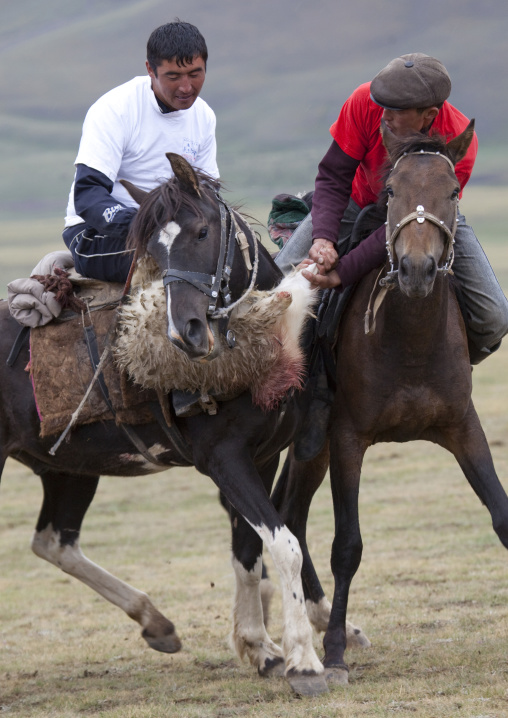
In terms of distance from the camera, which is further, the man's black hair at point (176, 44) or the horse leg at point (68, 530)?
the horse leg at point (68, 530)

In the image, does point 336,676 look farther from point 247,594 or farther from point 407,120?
point 407,120

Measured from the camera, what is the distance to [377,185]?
5.41 meters

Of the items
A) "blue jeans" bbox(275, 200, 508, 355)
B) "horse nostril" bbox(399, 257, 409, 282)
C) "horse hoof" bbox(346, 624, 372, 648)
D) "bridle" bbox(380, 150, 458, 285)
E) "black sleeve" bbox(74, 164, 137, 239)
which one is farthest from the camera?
"horse hoof" bbox(346, 624, 372, 648)

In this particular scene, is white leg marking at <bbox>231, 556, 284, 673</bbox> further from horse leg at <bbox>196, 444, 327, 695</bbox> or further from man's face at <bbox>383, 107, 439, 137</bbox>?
man's face at <bbox>383, 107, 439, 137</bbox>

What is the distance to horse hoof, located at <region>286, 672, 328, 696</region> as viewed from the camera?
15.4ft

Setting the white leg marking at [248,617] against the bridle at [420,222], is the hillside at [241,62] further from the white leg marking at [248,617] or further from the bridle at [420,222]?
the bridle at [420,222]

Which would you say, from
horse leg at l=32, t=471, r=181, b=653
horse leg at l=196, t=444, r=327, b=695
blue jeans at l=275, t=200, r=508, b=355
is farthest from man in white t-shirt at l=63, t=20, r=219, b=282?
horse leg at l=32, t=471, r=181, b=653

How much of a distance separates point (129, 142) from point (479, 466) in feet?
8.66

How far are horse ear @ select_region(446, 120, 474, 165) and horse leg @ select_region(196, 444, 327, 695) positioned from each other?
1.91m

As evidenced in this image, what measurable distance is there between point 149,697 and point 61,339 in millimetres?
2009

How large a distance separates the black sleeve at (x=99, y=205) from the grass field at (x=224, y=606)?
246 cm

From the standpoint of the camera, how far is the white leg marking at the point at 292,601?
4684 millimetres

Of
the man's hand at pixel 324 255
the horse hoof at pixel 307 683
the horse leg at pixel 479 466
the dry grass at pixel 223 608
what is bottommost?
the dry grass at pixel 223 608

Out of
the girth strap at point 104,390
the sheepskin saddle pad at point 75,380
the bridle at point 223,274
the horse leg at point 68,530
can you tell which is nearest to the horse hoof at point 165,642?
the horse leg at point 68,530
